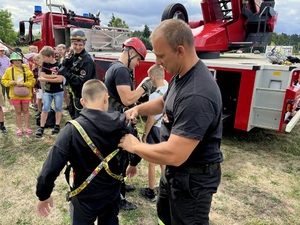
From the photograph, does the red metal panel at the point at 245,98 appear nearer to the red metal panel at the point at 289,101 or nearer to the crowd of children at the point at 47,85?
the red metal panel at the point at 289,101

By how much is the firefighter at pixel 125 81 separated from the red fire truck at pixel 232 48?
2.19 m

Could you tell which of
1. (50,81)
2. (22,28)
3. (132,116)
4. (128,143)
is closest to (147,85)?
(132,116)

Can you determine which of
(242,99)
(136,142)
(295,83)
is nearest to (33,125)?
(242,99)

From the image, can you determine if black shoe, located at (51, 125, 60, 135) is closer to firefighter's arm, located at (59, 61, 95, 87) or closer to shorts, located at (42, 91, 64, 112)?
shorts, located at (42, 91, 64, 112)

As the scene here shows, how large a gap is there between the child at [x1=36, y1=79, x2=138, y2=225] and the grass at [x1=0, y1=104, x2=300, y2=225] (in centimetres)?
99

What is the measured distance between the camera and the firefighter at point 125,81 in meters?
2.59

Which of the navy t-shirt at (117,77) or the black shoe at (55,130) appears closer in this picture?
the navy t-shirt at (117,77)

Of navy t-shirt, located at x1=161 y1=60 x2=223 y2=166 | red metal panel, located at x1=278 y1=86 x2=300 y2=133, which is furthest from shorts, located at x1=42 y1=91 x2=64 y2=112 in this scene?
red metal panel, located at x1=278 y1=86 x2=300 y2=133

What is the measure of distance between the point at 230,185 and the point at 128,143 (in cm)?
243

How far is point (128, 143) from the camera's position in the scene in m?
1.61

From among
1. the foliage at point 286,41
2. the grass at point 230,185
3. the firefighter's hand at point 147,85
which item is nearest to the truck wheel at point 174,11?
the grass at point 230,185

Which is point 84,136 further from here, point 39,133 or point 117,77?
point 39,133

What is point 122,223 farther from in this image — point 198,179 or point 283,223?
point 283,223

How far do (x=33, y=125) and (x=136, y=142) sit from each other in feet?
15.9
